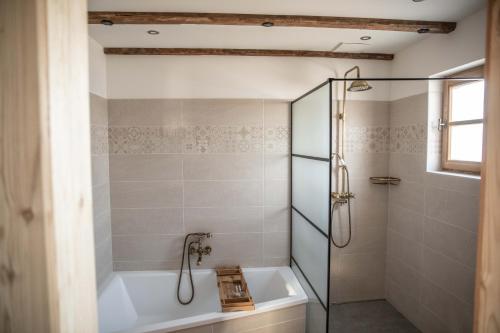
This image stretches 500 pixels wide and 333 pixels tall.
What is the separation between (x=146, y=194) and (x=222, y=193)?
2.27ft

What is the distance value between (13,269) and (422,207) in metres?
2.53

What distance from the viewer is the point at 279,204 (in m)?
2.52

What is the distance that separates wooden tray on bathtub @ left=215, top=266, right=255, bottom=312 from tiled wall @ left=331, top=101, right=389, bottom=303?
963 millimetres

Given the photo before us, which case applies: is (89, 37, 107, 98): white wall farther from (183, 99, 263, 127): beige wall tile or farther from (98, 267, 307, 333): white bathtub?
(98, 267, 307, 333): white bathtub

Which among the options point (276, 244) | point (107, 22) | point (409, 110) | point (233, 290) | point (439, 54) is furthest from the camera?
point (276, 244)

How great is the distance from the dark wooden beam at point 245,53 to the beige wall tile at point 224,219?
1.40m

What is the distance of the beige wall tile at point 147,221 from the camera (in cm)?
240

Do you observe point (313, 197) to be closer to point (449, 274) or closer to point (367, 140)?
point (367, 140)

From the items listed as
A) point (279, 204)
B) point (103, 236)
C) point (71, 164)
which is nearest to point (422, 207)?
point (279, 204)

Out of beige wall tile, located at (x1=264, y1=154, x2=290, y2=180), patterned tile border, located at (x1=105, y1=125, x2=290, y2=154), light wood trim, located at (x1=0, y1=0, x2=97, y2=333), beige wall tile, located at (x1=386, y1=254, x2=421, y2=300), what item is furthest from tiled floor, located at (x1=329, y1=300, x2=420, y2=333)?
light wood trim, located at (x1=0, y1=0, x2=97, y2=333)

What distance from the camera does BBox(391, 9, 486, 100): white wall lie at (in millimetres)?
1720

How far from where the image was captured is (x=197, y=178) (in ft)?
7.99

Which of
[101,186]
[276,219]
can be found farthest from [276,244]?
[101,186]

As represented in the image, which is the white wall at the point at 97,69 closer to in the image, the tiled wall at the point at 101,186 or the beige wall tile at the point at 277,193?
the tiled wall at the point at 101,186
